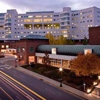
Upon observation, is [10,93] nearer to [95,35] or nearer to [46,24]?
[95,35]

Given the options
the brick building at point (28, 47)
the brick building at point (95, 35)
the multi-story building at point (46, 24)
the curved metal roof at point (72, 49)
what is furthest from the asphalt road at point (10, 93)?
the multi-story building at point (46, 24)

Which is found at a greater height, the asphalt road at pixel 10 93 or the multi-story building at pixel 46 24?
the multi-story building at pixel 46 24

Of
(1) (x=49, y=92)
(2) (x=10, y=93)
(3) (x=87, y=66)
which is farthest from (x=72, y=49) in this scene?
(2) (x=10, y=93)

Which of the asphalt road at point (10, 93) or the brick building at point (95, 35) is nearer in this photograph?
the asphalt road at point (10, 93)

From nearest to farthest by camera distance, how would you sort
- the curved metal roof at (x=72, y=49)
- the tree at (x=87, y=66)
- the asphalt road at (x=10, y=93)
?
the asphalt road at (x=10, y=93) → the tree at (x=87, y=66) → the curved metal roof at (x=72, y=49)

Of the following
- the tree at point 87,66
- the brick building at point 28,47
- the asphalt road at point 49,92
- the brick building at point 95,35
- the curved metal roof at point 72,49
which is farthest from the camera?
the brick building at point 28,47

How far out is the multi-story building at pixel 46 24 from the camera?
151875 mm

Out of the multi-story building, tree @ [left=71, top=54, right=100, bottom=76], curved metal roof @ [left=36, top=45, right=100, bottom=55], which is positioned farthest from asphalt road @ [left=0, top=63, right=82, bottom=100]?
the multi-story building

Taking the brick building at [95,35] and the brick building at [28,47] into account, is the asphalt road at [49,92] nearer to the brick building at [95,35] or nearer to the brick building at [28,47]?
the brick building at [95,35]

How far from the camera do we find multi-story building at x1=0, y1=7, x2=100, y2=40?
152 metres

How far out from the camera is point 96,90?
133 feet

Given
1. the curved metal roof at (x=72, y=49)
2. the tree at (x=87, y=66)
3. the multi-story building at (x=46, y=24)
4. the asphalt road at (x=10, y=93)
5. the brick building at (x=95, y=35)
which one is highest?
the multi-story building at (x=46, y=24)

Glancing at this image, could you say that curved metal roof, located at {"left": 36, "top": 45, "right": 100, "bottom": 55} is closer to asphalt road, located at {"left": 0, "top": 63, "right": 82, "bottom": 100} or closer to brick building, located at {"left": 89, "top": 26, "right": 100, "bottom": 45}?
brick building, located at {"left": 89, "top": 26, "right": 100, "bottom": 45}

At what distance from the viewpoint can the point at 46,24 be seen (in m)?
165
